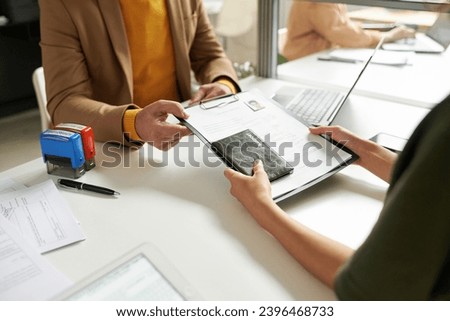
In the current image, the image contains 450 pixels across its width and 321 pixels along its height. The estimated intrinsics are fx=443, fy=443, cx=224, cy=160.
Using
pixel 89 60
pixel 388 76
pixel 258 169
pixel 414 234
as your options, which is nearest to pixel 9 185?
pixel 89 60

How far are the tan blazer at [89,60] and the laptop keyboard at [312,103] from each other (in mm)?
→ 420

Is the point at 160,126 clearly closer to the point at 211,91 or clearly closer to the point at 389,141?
the point at 211,91

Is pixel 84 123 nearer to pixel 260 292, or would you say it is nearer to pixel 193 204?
pixel 193 204

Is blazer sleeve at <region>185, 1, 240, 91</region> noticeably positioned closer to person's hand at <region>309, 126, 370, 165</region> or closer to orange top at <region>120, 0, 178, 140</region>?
orange top at <region>120, 0, 178, 140</region>

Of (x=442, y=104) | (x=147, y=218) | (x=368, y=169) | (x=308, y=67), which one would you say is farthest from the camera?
(x=308, y=67)

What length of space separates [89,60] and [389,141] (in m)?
0.86

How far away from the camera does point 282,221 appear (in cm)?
79

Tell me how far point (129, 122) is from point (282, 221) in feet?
1.66

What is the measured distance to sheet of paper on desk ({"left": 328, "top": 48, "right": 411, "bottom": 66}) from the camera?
1.80 meters

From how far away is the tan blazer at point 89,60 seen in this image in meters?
1.17

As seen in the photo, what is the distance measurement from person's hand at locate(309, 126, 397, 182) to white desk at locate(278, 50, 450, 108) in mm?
538

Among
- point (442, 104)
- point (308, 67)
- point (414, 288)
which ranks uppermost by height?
point (442, 104)

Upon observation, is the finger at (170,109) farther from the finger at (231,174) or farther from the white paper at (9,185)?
the white paper at (9,185)

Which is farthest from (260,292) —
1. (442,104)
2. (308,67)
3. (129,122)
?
(308,67)
